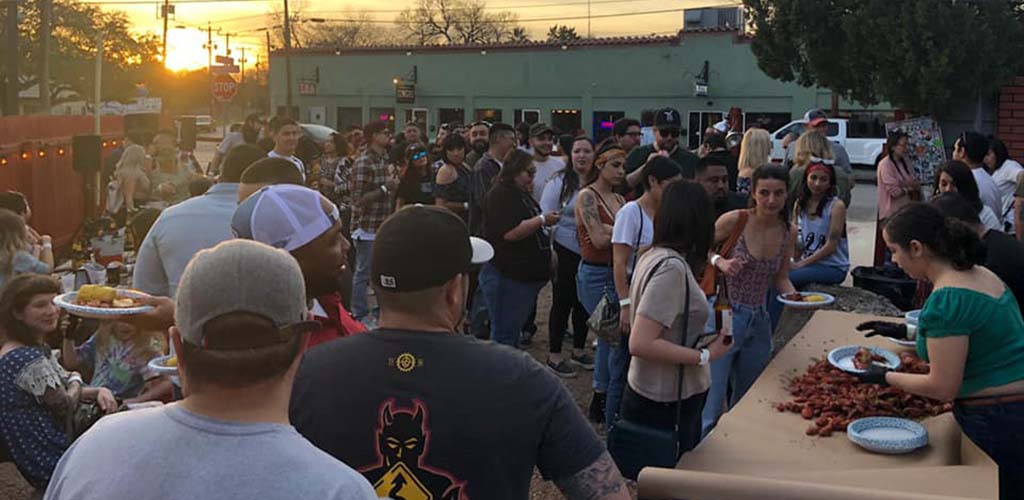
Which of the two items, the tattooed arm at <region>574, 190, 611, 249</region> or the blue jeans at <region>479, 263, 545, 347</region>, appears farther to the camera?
the blue jeans at <region>479, 263, 545, 347</region>

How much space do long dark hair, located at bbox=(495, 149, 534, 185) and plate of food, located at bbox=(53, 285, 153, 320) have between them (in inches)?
127

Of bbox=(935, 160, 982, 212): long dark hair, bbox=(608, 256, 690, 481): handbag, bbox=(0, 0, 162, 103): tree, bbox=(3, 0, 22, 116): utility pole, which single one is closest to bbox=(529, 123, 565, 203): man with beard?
bbox=(935, 160, 982, 212): long dark hair

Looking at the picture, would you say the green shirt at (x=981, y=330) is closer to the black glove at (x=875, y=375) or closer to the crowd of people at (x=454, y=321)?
the crowd of people at (x=454, y=321)

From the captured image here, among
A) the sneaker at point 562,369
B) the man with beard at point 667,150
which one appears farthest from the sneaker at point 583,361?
the man with beard at point 667,150

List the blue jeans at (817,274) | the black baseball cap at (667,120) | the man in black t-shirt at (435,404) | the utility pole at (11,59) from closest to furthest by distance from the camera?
Result: the man in black t-shirt at (435,404) < the blue jeans at (817,274) < the black baseball cap at (667,120) < the utility pole at (11,59)

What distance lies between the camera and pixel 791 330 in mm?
7379

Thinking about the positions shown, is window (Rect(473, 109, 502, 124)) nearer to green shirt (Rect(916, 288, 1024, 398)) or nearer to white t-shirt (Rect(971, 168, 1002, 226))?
white t-shirt (Rect(971, 168, 1002, 226))

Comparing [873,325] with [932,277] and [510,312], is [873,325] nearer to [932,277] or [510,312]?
[932,277]

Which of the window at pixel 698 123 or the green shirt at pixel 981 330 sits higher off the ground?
the window at pixel 698 123

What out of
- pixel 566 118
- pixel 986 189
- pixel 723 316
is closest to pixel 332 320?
pixel 723 316

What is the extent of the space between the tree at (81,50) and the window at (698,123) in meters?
31.5

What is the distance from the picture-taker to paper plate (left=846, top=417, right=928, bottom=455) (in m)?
3.50

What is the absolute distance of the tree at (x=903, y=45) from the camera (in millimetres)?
22328

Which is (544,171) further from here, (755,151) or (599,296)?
(599,296)
